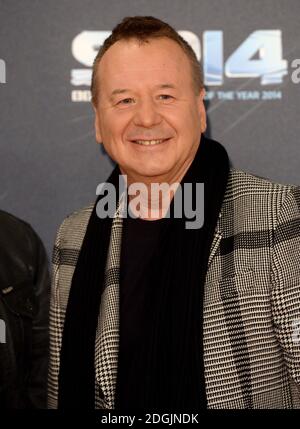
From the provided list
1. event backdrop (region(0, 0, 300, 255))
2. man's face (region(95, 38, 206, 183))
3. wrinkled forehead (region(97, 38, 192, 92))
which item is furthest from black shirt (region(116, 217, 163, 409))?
event backdrop (region(0, 0, 300, 255))

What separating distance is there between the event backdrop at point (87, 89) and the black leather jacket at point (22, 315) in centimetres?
26

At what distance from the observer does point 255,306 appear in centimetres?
147

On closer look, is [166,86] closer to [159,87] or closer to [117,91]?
[159,87]

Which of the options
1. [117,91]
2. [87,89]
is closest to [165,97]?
[117,91]

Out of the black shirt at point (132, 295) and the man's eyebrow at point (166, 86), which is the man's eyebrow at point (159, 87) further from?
the black shirt at point (132, 295)

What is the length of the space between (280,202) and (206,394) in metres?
0.52

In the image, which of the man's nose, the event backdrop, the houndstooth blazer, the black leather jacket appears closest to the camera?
the houndstooth blazer

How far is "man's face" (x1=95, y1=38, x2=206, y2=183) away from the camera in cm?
162

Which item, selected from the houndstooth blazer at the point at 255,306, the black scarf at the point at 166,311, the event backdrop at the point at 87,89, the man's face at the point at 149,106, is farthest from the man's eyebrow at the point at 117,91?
the event backdrop at the point at 87,89

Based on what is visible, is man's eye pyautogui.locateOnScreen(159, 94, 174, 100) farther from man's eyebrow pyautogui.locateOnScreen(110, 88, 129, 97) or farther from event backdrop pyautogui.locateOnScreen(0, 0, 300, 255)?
event backdrop pyautogui.locateOnScreen(0, 0, 300, 255)

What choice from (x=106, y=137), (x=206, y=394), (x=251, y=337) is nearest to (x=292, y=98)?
(x=106, y=137)

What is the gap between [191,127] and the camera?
167cm

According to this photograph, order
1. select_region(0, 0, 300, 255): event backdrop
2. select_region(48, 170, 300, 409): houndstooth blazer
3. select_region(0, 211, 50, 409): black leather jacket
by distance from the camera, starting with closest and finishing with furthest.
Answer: select_region(48, 170, 300, 409): houndstooth blazer < select_region(0, 211, 50, 409): black leather jacket < select_region(0, 0, 300, 255): event backdrop
